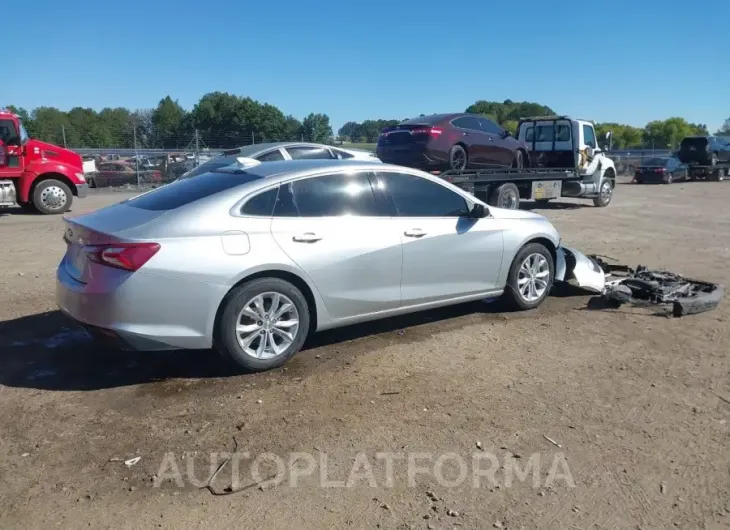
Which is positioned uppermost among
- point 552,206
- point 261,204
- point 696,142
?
point 696,142

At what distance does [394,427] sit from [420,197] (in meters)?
2.48

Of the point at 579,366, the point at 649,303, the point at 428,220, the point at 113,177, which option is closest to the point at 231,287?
the point at 428,220

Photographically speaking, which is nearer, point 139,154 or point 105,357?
point 105,357

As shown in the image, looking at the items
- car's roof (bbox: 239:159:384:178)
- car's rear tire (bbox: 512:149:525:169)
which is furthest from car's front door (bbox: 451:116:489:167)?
car's roof (bbox: 239:159:384:178)

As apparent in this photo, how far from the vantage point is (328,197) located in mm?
5258

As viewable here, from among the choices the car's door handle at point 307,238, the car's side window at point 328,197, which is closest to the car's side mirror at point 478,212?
the car's side window at point 328,197

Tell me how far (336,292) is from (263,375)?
0.87 metres

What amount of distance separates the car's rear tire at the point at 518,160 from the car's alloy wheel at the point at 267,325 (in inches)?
449

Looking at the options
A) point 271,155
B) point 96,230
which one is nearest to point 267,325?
point 96,230

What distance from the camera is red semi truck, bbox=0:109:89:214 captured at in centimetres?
1523

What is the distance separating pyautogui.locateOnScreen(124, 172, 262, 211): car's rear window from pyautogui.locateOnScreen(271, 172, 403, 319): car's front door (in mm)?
434

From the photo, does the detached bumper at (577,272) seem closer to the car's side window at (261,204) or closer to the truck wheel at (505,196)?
the car's side window at (261,204)

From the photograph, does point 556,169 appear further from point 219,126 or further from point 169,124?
point 219,126

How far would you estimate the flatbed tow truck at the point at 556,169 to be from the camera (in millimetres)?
14805
